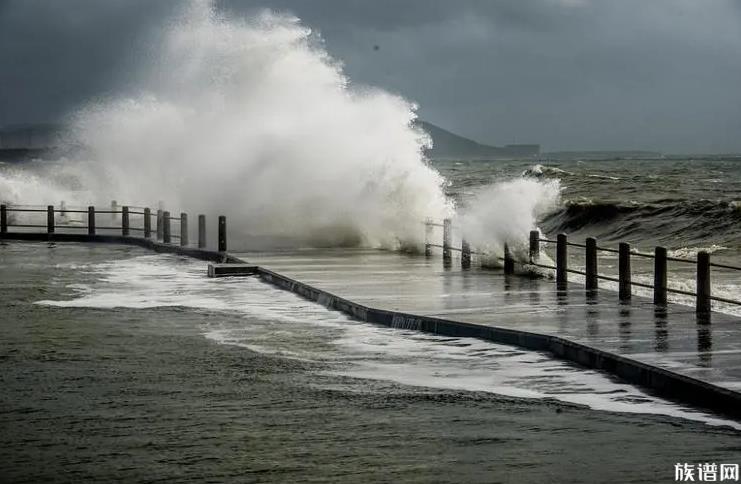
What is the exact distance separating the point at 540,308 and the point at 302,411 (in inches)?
292

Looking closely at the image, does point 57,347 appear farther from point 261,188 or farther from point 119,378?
point 261,188

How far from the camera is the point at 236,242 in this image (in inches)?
1345

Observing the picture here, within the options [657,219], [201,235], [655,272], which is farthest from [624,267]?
[657,219]

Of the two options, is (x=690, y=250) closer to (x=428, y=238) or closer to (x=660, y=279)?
(x=428, y=238)

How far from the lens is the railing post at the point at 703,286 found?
15.9 m

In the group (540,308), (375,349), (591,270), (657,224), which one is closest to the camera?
(375,349)

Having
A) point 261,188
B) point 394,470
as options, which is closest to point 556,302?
point 394,470

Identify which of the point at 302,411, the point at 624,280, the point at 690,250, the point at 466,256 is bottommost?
the point at 302,411

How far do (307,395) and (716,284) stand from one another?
46.0 ft

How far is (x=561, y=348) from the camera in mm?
13258

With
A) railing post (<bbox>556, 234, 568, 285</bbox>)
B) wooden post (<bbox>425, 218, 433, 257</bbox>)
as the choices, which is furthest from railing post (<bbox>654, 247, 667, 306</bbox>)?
wooden post (<bbox>425, 218, 433, 257</bbox>)

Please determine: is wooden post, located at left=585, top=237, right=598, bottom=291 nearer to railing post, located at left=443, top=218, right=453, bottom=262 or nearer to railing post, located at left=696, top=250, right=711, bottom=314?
railing post, located at left=696, top=250, right=711, bottom=314

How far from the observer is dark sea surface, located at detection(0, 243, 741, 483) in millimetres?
8086

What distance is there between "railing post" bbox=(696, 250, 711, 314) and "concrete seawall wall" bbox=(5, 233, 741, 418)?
3.02 metres
